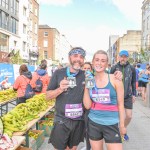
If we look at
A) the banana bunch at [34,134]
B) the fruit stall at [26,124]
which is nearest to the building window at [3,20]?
the fruit stall at [26,124]

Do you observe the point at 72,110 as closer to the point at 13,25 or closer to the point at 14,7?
the point at 13,25

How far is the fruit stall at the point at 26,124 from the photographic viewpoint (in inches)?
192

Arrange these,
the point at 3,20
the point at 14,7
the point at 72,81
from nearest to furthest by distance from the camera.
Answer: the point at 72,81
the point at 3,20
the point at 14,7

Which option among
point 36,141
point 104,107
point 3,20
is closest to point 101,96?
point 104,107

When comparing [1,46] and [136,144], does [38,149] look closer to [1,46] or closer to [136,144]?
[136,144]

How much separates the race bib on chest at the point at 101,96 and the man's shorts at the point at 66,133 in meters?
0.47

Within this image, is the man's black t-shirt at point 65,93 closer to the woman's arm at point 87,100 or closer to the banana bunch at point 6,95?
the woman's arm at point 87,100

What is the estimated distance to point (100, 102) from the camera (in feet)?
13.1

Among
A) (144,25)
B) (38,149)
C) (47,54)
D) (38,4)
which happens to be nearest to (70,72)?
(38,149)

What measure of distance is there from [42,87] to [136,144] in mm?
3472

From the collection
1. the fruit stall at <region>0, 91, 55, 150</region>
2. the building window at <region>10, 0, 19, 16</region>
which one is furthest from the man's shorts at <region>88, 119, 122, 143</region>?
the building window at <region>10, 0, 19, 16</region>

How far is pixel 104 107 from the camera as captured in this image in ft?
13.0

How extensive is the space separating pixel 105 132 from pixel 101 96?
1.58 ft

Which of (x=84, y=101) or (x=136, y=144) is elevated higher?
(x=84, y=101)
